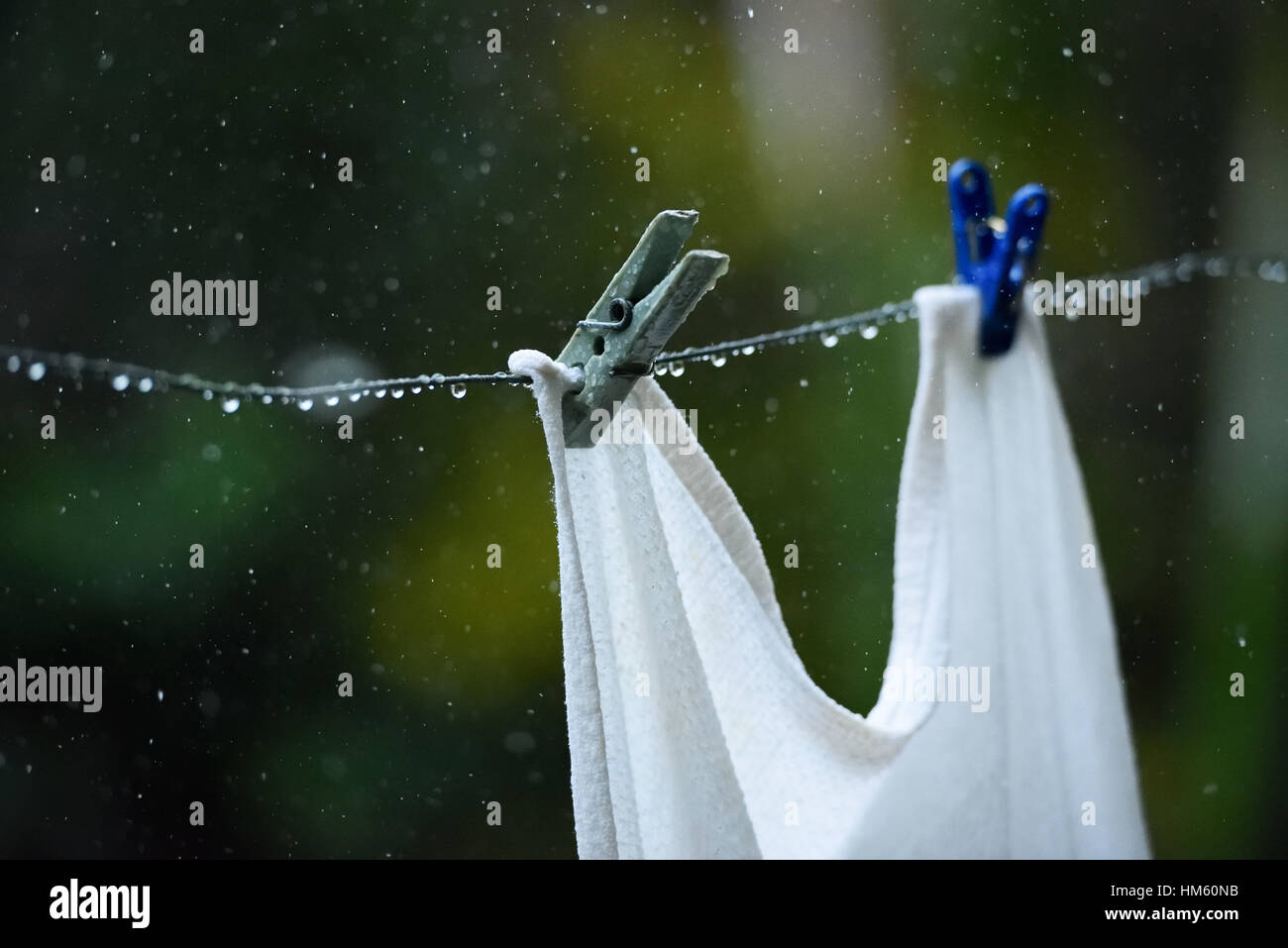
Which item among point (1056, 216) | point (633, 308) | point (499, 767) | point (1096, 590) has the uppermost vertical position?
point (1056, 216)

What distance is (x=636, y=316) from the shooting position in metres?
0.63

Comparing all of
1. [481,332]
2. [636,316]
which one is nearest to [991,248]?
[636,316]

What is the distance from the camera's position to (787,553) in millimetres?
1768

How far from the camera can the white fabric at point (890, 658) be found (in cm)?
59

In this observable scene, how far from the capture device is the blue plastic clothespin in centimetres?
56

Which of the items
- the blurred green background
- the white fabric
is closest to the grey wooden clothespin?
the white fabric

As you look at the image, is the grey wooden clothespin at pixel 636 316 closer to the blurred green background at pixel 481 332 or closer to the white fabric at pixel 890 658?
the white fabric at pixel 890 658

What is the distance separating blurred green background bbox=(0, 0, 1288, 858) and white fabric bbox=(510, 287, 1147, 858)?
1.07 meters

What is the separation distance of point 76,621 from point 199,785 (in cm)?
30

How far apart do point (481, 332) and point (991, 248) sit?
50.5 inches

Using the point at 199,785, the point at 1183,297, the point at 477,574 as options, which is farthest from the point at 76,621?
the point at 1183,297

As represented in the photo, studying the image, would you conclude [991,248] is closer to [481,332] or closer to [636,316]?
[636,316]

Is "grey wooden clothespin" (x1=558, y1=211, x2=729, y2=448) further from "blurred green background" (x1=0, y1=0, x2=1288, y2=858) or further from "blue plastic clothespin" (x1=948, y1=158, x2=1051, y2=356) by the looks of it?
"blurred green background" (x1=0, y1=0, x2=1288, y2=858)
